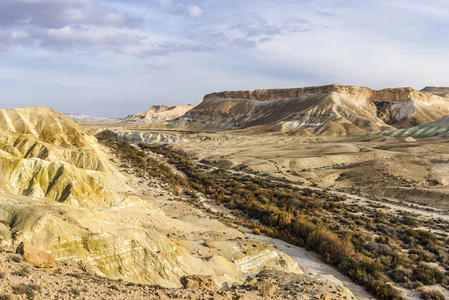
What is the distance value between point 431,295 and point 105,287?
39.8 feet

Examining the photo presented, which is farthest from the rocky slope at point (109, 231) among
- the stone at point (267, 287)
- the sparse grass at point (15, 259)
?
the stone at point (267, 287)

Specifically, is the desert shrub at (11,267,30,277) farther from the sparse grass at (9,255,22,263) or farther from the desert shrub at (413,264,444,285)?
the desert shrub at (413,264,444,285)

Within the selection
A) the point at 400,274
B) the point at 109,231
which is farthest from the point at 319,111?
the point at 109,231

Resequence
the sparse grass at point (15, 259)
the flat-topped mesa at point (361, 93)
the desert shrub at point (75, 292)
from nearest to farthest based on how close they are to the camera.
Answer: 1. the desert shrub at point (75, 292)
2. the sparse grass at point (15, 259)
3. the flat-topped mesa at point (361, 93)

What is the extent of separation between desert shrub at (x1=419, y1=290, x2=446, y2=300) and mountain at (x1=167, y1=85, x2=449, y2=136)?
78061 mm

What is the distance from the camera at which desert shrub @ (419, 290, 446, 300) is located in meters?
11.9

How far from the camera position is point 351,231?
19250 mm

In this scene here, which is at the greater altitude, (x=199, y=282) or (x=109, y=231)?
(x=109, y=231)

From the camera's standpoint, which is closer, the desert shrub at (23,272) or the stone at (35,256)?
the desert shrub at (23,272)

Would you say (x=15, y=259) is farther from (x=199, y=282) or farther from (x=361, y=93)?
(x=361, y=93)

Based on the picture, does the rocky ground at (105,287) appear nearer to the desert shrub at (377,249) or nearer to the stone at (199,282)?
the stone at (199,282)

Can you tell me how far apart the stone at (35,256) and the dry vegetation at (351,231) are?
471 inches

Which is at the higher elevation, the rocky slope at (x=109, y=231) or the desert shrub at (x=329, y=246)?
the rocky slope at (x=109, y=231)

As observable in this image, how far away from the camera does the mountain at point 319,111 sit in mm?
96438
